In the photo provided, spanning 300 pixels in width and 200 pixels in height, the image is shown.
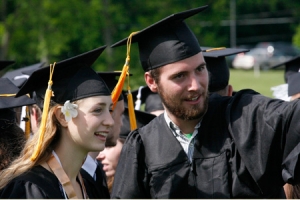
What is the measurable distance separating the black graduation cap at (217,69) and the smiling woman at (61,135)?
4.77 ft

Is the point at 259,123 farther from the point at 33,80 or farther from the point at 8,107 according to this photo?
the point at 8,107

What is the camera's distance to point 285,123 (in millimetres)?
3580

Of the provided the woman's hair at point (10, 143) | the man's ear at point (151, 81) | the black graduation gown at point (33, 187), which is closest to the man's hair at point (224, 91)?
the man's ear at point (151, 81)

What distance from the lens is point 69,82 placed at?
3.75 meters

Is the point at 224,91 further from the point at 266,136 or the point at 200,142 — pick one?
the point at 266,136

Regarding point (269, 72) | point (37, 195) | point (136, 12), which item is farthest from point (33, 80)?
point (269, 72)

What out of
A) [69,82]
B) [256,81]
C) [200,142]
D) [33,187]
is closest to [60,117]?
[69,82]

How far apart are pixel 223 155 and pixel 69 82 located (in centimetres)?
97

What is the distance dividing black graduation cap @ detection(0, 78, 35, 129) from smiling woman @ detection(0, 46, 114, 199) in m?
0.69

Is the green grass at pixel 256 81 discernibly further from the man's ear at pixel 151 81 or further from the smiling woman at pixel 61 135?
the smiling woman at pixel 61 135

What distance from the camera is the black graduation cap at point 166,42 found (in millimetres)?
4062

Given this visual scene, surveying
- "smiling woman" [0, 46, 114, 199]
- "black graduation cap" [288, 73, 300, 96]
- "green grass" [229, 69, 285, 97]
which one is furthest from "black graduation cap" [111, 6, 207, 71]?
"green grass" [229, 69, 285, 97]

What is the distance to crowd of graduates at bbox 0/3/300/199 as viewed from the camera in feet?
11.6

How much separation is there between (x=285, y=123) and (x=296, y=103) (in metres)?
0.12
